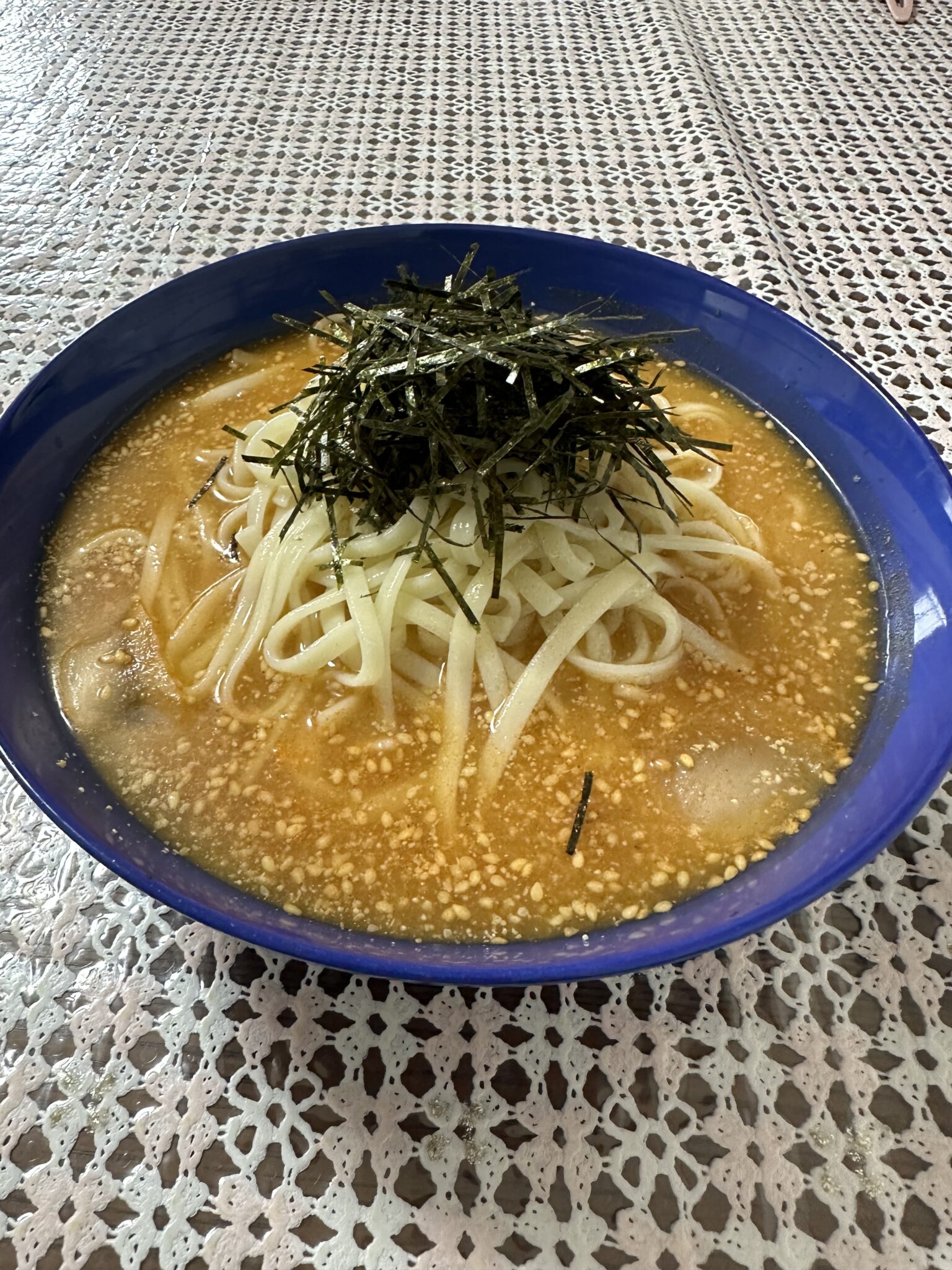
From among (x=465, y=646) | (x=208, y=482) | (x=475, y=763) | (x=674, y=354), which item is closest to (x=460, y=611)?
(x=465, y=646)

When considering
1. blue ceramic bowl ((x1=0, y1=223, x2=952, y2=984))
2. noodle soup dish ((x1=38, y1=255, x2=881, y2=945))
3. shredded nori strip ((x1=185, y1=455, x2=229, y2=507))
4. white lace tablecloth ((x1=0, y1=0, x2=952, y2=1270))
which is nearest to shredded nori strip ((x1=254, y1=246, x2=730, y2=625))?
noodle soup dish ((x1=38, y1=255, x2=881, y2=945))

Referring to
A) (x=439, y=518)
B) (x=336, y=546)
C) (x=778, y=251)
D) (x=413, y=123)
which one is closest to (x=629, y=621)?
(x=439, y=518)

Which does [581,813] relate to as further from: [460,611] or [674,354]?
[674,354]

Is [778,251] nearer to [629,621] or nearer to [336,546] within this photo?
[629,621]

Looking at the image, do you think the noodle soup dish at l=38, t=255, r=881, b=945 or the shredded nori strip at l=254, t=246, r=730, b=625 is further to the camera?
the shredded nori strip at l=254, t=246, r=730, b=625

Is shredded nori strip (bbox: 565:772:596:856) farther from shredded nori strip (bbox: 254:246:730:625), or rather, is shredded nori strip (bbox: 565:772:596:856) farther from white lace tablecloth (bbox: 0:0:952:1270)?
shredded nori strip (bbox: 254:246:730:625)

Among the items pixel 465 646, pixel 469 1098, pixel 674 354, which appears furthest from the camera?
pixel 674 354
